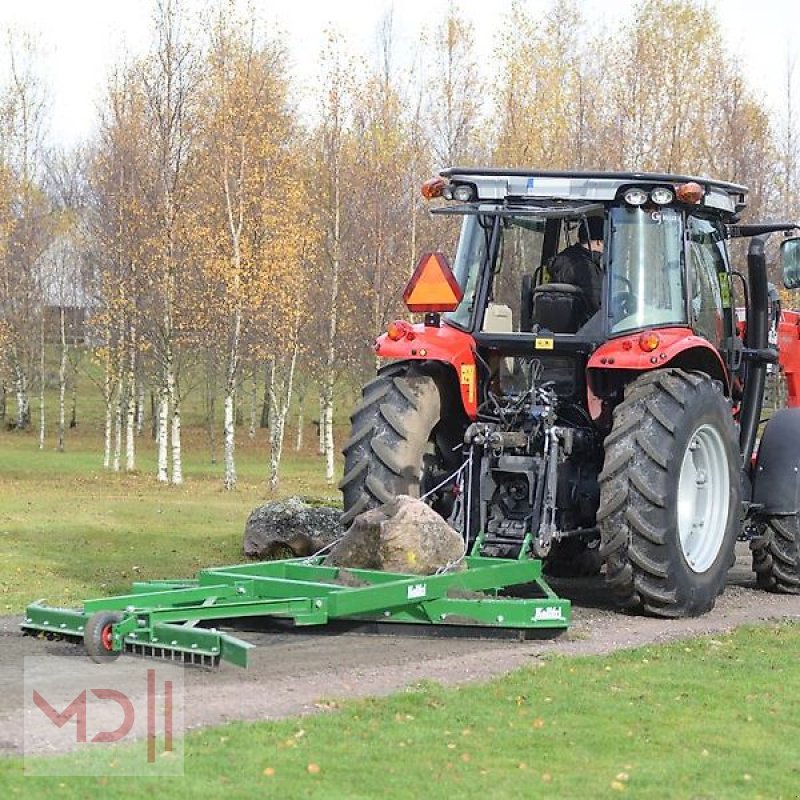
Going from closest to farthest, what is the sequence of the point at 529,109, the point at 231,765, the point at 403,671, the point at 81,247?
the point at 231,765, the point at 403,671, the point at 529,109, the point at 81,247

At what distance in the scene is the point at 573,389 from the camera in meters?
10.6

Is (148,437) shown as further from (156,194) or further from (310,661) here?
(310,661)

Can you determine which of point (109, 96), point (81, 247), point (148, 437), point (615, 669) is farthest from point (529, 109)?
point (615, 669)

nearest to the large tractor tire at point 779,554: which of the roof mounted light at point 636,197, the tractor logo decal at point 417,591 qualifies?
the roof mounted light at point 636,197

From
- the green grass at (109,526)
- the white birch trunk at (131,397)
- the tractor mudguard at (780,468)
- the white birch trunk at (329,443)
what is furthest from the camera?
the white birch trunk at (329,443)

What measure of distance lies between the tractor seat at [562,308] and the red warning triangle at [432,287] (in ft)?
2.45

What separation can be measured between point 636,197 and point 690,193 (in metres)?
0.39

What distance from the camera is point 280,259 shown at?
106ft

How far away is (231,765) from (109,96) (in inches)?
1305

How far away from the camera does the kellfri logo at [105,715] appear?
5.81 m

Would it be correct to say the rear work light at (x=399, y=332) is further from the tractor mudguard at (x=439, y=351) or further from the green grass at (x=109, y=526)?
the green grass at (x=109, y=526)

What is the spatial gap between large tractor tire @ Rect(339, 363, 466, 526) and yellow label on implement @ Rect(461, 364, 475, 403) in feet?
0.79

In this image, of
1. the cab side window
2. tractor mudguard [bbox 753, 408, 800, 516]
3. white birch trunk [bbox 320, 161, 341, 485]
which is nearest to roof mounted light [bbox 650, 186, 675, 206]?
the cab side window

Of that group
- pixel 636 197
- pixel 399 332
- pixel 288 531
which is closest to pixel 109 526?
pixel 288 531
